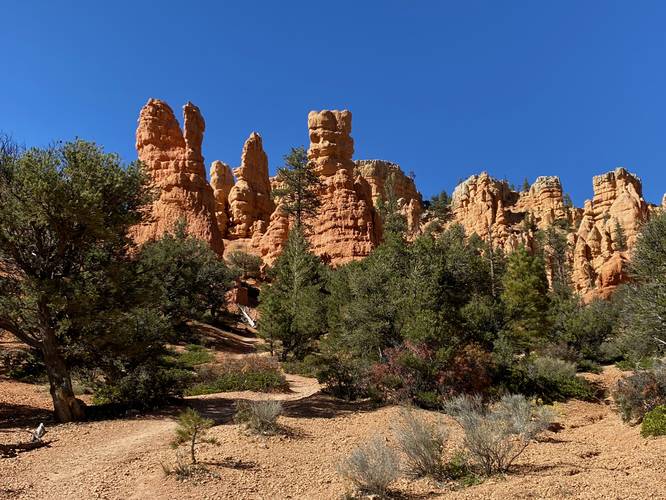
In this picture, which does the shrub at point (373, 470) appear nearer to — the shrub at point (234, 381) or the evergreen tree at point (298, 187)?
the shrub at point (234, 381)

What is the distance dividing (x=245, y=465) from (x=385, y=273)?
42.4 feet

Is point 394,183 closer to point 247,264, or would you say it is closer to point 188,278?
point 247,264

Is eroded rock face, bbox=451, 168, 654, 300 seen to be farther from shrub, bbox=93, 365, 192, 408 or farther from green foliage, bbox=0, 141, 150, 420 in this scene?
green foliage, bbox=0, 141, 150, 420

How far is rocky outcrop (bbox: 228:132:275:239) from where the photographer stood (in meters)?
65.9

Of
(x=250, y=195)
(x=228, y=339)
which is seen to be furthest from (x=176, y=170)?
(x=228, y=339)

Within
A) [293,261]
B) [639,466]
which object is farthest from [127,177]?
[293,261]

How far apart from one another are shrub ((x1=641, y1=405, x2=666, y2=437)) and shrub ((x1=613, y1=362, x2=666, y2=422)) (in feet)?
5.75

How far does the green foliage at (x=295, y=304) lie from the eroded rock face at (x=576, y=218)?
39570mm

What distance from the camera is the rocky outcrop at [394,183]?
94.6 metres

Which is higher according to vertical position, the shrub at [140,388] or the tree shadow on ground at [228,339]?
the tree shadow on ground at [228,339]

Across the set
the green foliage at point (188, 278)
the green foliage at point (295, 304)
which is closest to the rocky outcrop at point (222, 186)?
the green foliage at point (188, 278)

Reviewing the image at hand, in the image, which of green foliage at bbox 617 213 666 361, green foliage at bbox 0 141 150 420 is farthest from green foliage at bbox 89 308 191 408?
green foliage at bbox 617 213 666 361

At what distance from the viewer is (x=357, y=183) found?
50.8 metres

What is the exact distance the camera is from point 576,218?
295ft
